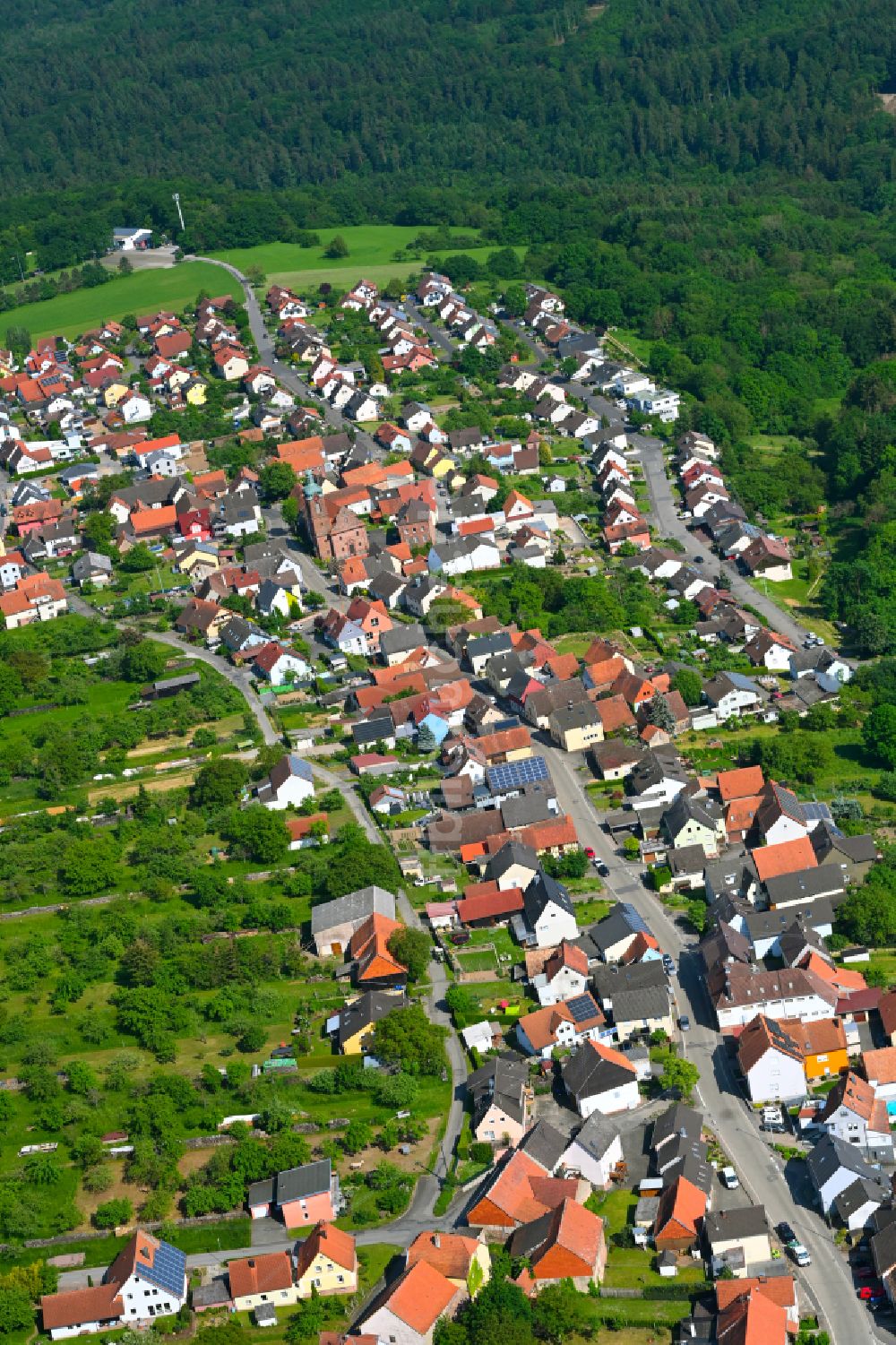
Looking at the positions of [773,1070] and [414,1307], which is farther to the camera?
[773,1070]

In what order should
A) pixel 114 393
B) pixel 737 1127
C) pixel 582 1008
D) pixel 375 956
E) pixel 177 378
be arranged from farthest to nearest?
pixel 177 378
pixel 114 393
pixel 375 956
pixel 582 1008
pixel 737 1127

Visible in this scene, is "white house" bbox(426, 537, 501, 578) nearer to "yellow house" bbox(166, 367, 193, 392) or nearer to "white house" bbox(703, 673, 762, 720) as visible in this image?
"white house" bbox(703, 673, 762, 720)

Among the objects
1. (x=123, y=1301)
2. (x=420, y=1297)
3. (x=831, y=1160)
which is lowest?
(x=831, y=1160)

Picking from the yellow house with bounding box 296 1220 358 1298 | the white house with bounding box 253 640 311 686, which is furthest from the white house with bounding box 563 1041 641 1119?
the white house with bounding box 253 640 311 686

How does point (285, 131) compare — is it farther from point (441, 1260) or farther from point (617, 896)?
point (441, 1260)

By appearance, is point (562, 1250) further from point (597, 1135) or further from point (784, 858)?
point (784, 858)

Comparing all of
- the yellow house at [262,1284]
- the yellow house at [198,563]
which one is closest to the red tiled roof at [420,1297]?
the yellow house at [262,1284]

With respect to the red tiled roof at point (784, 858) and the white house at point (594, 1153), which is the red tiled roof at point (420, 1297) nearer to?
the white house at point (594, 1153)

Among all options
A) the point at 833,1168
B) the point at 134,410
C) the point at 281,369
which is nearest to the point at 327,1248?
the point at 833,1168

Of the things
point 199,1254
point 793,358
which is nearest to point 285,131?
point 793,358
